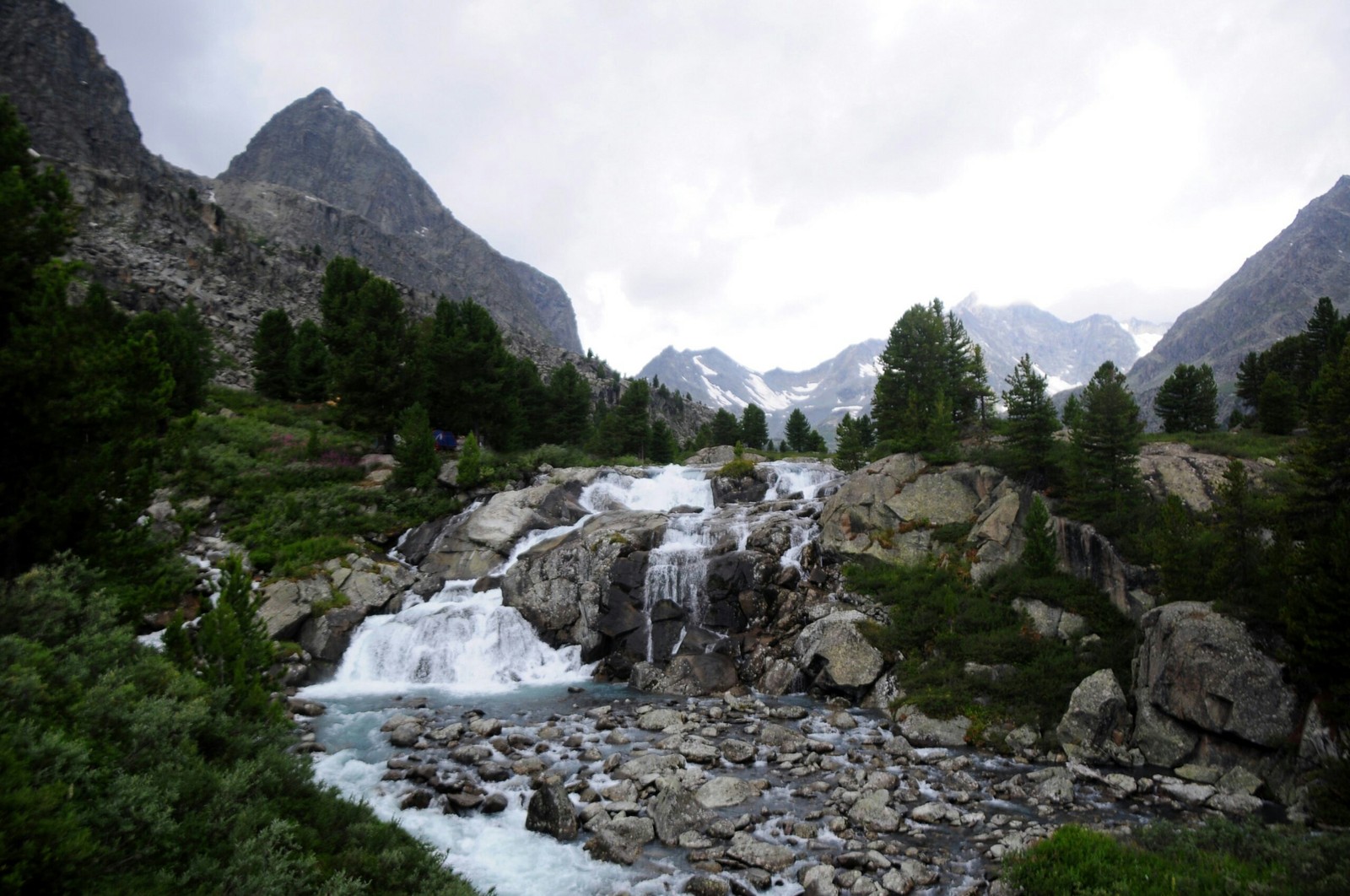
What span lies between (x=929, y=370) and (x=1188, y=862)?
39394 mm

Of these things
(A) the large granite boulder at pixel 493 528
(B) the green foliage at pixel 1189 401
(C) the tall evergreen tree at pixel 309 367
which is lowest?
(A) the large granite boulder at pixel 493 528

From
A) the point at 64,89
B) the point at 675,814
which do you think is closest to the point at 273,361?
the point at 675,814

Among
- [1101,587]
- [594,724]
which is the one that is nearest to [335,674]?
[594,724]

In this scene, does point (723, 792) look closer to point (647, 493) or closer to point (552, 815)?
point (552, 815)

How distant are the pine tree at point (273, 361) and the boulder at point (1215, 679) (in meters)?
62.7

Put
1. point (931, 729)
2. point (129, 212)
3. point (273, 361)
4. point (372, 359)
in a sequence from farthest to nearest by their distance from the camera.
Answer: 1. point (129, 212)
2. point (273, 361)
3. point (372, 359)
4. point (931, 729)

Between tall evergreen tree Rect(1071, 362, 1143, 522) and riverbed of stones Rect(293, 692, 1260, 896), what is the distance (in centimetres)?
1234

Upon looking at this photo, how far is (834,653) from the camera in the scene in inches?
887

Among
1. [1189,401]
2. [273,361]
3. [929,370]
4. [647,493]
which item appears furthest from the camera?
[273,361]

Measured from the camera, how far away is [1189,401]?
47.2 metres

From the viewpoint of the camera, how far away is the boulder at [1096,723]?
52.3 feet

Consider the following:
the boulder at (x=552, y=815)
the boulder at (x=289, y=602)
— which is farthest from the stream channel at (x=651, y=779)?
the boulder at (x=289, y=602)

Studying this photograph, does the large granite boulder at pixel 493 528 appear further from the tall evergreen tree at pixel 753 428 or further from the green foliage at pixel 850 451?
the tall evergreen tree at pixel 753 428

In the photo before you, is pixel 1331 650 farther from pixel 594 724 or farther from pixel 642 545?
pixel 642 545
